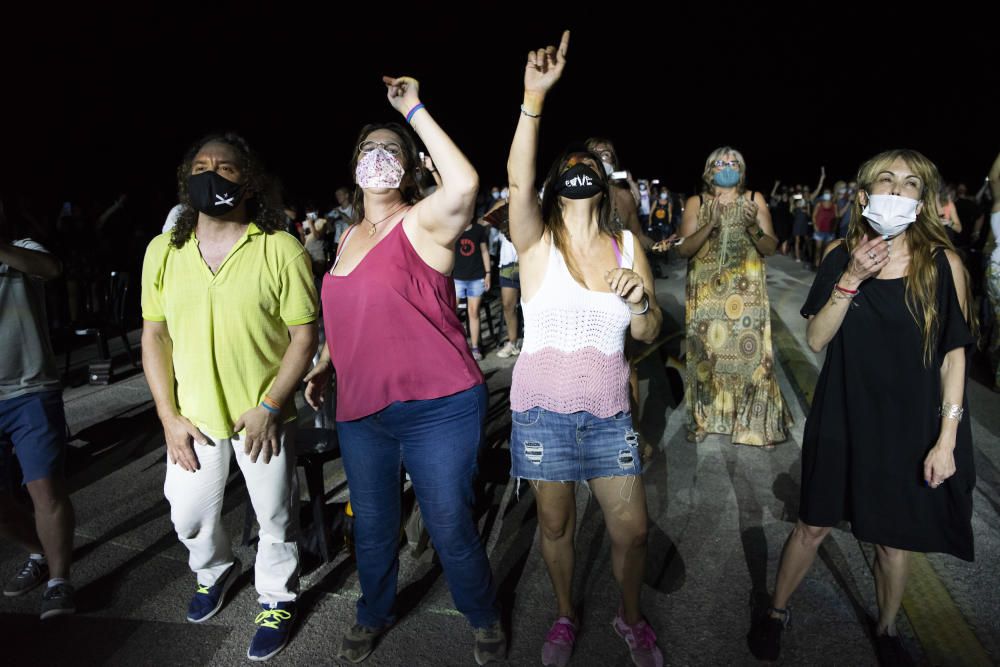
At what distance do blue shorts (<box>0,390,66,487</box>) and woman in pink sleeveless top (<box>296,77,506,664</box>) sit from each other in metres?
1.59

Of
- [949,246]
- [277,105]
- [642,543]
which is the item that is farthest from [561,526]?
[277,105]

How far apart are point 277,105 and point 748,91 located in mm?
22398

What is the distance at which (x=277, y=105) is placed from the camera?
16.0 m

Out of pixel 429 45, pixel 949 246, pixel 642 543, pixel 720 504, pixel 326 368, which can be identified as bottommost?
pixel 720 504

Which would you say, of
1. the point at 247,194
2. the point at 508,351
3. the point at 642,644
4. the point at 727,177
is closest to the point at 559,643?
the point at 642,644

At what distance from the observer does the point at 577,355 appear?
7.61 feet

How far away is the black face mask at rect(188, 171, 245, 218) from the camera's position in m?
2.46

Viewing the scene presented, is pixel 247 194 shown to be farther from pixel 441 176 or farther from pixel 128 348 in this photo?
pixel 128 348

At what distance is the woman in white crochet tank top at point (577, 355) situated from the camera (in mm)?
2314

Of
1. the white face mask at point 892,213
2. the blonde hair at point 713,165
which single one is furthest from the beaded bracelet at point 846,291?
the blonde hair at point 713,165

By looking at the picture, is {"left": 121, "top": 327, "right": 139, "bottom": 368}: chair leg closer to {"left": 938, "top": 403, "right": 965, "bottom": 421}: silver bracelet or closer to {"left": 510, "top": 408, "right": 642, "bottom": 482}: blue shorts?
{"left": 510, "top": 408, "right": 642, "bottom": 482}: blue shorts

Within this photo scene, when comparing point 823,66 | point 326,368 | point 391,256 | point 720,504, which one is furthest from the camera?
point 823,66

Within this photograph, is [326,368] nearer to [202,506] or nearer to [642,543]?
[202,506]

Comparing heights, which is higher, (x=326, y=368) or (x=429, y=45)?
(x=429, y=45)
